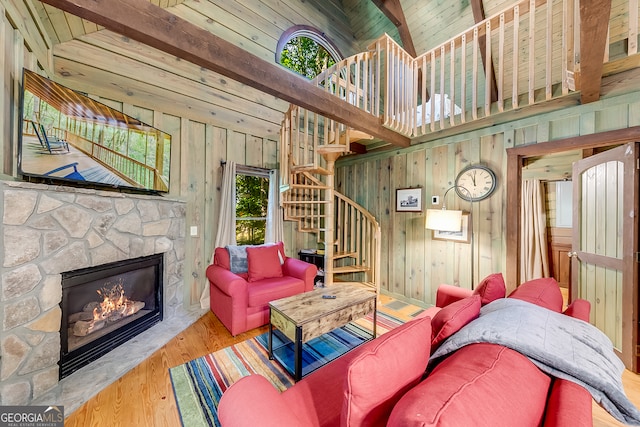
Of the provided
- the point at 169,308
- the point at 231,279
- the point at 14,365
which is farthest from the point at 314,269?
the point at 14,365

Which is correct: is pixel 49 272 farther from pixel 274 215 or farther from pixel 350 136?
pixel 350 136

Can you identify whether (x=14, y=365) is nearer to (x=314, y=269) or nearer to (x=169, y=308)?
(x=169, y=308)

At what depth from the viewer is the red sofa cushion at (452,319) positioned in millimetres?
Result: 1066

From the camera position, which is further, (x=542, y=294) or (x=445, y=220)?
(x=445, y=220)

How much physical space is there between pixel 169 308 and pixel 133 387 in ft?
3.70

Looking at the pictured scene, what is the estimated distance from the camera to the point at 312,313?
6.31 feet

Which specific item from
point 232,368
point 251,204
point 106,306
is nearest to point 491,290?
point 232,368

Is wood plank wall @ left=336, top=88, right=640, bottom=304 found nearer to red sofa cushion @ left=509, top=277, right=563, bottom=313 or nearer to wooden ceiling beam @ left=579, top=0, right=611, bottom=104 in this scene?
wooden ceiling beam @ left=579, top=0, right=611, bottom=104

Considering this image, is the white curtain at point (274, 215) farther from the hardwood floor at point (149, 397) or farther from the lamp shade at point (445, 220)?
the lamp shade at point (445, 220)

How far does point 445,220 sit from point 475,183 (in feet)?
2.11

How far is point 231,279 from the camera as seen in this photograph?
8.02 ft

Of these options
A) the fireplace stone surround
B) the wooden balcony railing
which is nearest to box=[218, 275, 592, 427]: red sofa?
the fireplace stone surround

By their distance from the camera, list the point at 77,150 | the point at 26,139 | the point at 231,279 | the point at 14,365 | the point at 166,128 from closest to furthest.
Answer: the point at 14,365, the point at 26,139, the point at 77,150, the point at 231,279, the point at 166,128

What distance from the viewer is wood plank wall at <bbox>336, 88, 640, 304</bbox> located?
2293 millimetres
